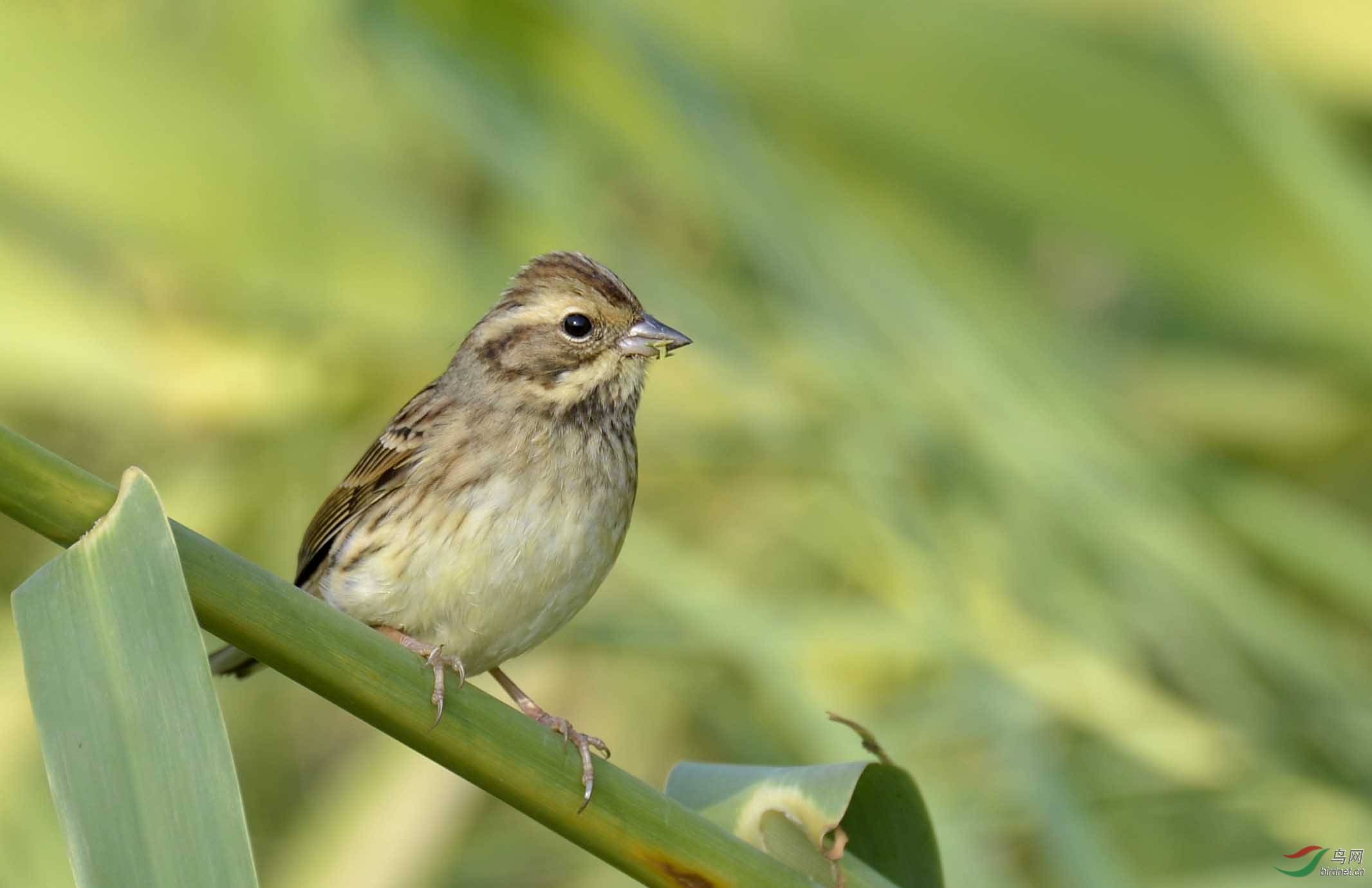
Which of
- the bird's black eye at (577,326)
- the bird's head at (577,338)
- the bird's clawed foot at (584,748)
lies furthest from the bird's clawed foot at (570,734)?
the bird's black eye at (577,326)

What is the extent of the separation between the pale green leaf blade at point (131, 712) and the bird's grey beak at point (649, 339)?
1.54 m

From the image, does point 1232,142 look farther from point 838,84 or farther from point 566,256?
point 566,256

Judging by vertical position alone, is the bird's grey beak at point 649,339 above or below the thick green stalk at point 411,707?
above

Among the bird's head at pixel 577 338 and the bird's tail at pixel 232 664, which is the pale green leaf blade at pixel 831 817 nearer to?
the bird's head at pixel 577 338

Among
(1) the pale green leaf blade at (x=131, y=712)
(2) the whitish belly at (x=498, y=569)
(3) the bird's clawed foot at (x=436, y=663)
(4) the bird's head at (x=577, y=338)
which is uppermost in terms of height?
(4) the bird's head at (x=577, y=338)

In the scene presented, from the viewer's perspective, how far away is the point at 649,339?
9.79 ft

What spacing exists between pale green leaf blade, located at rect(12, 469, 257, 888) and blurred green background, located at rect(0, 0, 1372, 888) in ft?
6.15

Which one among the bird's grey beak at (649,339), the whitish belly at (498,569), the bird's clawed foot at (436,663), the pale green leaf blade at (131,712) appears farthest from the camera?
the bird's grey beak at (649,339)

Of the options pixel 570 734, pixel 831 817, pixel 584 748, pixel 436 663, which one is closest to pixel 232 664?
pixel 570 734

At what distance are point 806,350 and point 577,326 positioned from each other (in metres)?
1.15

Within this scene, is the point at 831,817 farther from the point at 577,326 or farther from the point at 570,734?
the point at 577,326

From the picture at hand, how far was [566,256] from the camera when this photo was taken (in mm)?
3080

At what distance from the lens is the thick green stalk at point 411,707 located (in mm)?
1477

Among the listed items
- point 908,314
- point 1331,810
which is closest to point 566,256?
point 908,314
